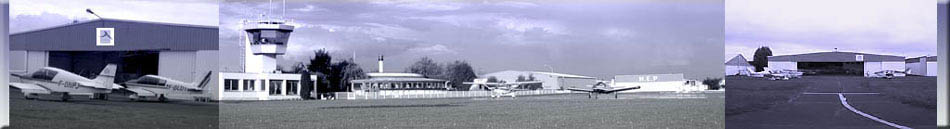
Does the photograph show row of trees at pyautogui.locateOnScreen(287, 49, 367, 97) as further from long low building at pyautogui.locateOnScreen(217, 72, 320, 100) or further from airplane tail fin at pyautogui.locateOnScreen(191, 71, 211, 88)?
airplane tail fin at pyautogui.locateOnScreen(191, 71, 211, 88)

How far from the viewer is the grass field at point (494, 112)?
10445 millimetres

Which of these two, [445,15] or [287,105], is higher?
[445,15]

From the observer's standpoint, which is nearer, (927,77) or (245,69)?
(927,77)

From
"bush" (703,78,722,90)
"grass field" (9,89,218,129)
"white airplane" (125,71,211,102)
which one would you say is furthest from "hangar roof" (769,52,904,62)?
"white airplane" (125,71,211,102)

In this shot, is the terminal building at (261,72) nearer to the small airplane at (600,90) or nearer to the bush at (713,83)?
the small airplane at (600,90)

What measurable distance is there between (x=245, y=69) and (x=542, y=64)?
263cm

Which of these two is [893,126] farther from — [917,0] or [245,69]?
[245,69]

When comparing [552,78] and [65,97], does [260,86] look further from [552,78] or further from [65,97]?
[552,78]

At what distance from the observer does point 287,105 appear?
1094 cm

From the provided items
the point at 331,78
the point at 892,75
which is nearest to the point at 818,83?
the point at 892,75

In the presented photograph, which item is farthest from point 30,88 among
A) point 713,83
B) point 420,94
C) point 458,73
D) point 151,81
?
point 713,83

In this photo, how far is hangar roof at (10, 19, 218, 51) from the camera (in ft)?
33.6

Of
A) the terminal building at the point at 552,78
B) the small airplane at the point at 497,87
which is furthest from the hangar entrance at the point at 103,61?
the terminal building at the point at 552,78

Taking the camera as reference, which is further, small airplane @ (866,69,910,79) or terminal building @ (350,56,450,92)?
terminal building @ (350,56,450,92)
